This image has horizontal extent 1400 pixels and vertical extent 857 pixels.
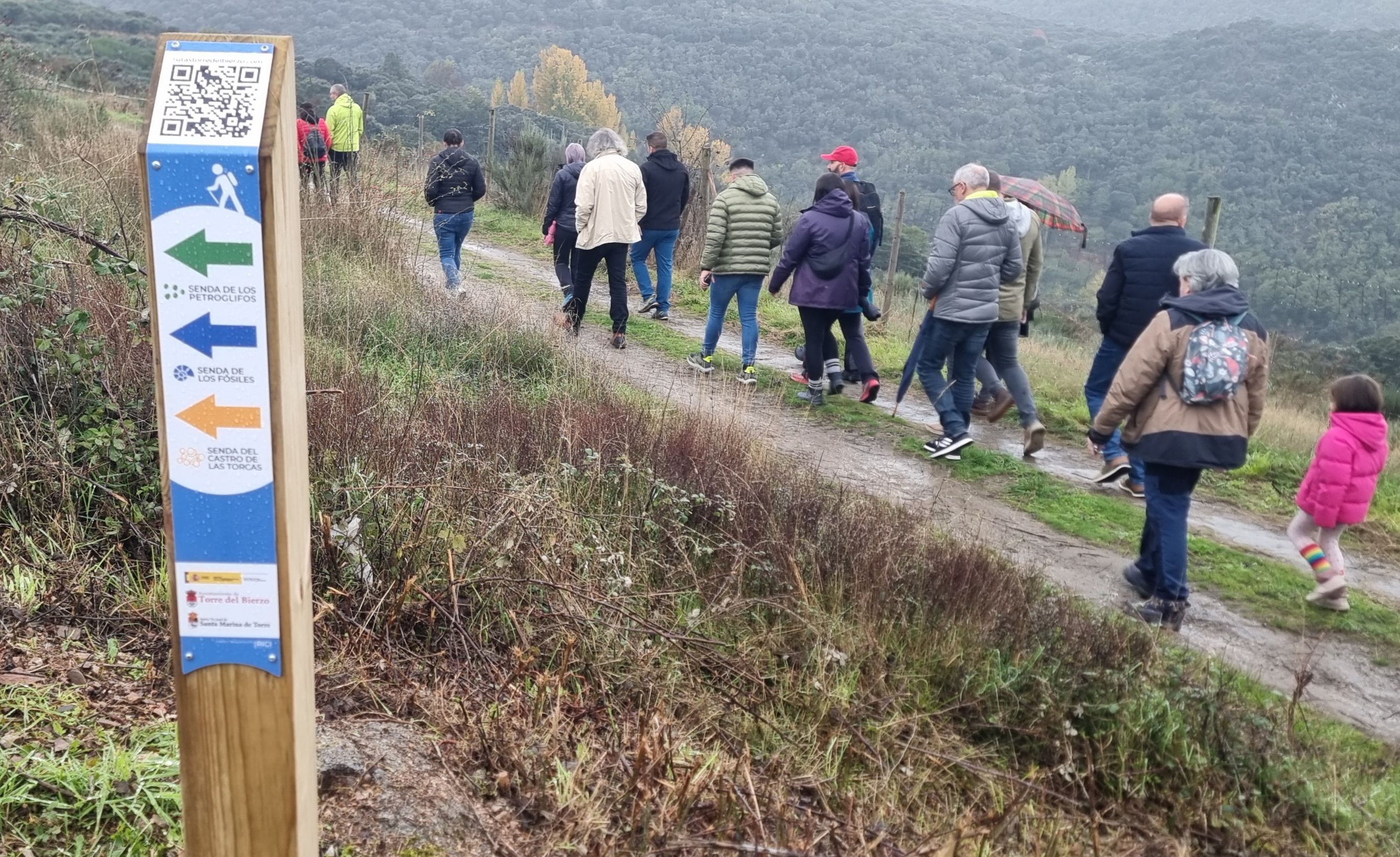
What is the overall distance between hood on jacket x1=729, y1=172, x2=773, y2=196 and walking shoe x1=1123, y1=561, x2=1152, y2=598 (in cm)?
445

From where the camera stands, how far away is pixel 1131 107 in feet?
273

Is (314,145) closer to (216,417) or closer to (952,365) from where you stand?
(952,365)

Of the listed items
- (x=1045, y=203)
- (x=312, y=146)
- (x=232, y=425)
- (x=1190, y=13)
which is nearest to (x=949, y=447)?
(x=1045, y=203)

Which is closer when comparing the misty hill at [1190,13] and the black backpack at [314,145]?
the black backpack at [314,145]

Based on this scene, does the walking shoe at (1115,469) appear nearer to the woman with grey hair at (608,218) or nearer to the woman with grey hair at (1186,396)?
the woman with grey hair at (1186,396)

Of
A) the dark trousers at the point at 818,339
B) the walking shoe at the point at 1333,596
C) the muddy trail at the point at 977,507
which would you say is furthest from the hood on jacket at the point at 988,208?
the walking shoe at the point at 1333,596

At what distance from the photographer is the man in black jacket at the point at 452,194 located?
1034 centimetres

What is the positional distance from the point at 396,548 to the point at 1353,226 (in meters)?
65.8

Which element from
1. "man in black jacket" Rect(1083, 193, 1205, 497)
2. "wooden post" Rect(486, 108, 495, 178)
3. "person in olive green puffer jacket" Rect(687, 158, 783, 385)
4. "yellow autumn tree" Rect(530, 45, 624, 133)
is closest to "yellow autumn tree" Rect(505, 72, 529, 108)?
"yellow autumn tree" Rect(530, 45, 624, 133)

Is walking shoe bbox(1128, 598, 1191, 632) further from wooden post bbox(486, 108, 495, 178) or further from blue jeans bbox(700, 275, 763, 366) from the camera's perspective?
wooden post bbox(486, 108, 495, 178)

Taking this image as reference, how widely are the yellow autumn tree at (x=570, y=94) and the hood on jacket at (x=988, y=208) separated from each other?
64624mm

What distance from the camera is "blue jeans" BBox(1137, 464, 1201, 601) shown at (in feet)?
16.5

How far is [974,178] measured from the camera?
7.00m

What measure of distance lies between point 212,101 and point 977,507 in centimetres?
559
